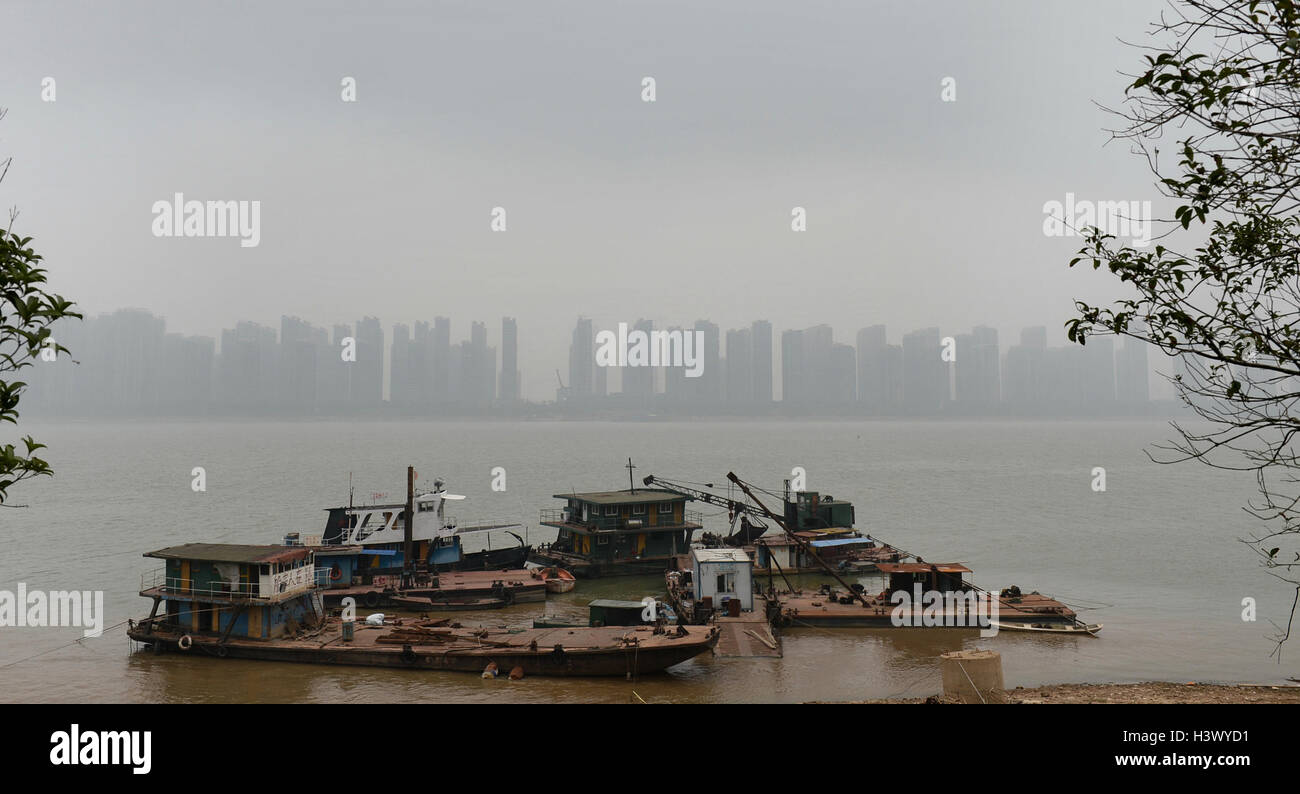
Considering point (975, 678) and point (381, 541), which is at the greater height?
point (975, 678)

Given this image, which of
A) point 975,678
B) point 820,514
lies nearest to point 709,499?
point 820,514

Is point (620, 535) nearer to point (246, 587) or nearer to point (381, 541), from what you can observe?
point (381, 541)

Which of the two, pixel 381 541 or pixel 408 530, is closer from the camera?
pixel 408 530

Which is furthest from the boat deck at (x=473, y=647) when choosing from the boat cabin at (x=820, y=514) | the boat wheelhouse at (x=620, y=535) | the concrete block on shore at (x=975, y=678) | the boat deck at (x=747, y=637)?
the boat cabin at (x=820, y=514)

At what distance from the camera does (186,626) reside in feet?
104

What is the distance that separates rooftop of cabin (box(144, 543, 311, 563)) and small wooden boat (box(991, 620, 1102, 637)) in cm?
2974

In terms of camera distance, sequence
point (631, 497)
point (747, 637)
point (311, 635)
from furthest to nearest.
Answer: point (631, 497) → point (747, 637) → point (311, 635)

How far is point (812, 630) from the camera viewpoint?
34.3 metres

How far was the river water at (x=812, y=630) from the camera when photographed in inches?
1093

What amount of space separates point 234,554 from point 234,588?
1.31m

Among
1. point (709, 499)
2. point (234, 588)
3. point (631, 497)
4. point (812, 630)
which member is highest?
point (631, 497)

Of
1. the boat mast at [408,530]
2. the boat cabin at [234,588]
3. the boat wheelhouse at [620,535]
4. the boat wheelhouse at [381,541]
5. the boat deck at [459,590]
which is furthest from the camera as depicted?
the boat wheelhouse at [620,535]

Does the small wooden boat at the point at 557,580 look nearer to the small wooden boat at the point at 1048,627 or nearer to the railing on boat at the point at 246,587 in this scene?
the railing on boat at the point at 246,587
